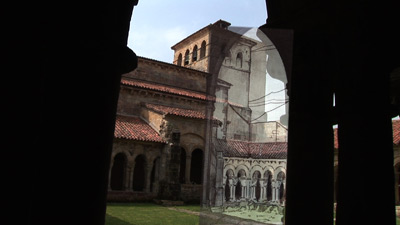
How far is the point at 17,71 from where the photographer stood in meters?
1.76

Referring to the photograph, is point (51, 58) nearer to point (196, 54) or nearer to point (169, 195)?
point (169, 195)

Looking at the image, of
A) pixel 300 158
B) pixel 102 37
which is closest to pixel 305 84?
pixel 300 158

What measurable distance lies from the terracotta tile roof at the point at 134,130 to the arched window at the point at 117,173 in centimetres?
171

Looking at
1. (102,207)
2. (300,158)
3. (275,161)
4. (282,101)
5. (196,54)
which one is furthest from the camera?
(196,54)

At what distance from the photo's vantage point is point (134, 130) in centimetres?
1967

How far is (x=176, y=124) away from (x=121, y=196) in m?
5.45

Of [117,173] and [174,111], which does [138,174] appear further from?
[174,111]

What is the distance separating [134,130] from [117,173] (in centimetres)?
289

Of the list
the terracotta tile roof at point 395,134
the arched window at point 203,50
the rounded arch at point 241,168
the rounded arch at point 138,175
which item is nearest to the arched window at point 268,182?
the rounded arch at point 241,168

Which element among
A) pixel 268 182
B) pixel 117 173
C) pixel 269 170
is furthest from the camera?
pixel 117 173

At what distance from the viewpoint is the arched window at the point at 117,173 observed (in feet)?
65.8

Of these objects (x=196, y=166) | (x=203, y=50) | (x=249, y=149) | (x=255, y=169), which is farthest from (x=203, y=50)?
(x=249, y=149)

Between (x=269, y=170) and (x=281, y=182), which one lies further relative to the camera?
(x=269, y=170)

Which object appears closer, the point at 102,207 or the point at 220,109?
the point at 102,207
